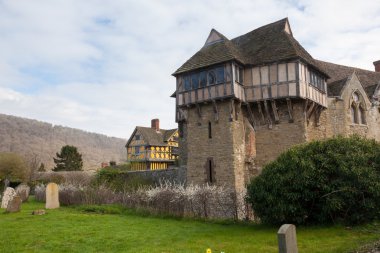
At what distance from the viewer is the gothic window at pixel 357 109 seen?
27734 millimetres

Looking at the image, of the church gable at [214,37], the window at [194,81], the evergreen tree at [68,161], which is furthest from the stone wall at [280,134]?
the evergreen tree at [68,161]

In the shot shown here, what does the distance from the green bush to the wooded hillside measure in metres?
77.1

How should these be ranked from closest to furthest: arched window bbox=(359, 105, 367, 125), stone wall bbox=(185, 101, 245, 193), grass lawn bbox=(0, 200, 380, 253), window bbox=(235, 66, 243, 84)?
grass lawn bbox=(0, 200, 380, 253) < stone wall bbox=(185, 101, 245, 193) < window bbox=(235, 66, 243, 84) < arched window bbox=(359, 105, 367, 125)

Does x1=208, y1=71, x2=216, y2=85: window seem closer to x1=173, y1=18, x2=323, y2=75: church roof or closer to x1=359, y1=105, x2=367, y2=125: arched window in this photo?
x1=173, y1=18, x2=323, y2=75: church roof

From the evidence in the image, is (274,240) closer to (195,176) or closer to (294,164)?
(294,164)

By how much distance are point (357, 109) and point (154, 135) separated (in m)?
28.6

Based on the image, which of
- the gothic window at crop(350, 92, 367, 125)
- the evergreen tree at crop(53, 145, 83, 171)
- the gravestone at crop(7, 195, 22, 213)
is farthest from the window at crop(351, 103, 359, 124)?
the evergreen tree at crop(53, 145, 83, 171)

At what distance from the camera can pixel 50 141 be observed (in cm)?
10800

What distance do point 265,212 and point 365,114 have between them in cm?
2058

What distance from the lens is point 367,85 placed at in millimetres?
31078

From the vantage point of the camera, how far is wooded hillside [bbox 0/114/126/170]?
91.8 metres

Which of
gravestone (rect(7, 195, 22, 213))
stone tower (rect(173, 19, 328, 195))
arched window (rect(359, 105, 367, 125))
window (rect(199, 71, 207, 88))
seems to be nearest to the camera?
gravestone (rect(7, 195, 22, 213))

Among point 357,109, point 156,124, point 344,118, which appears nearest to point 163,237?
point 344,118

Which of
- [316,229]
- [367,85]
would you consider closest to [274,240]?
[316,229]
